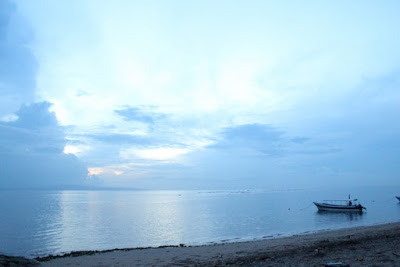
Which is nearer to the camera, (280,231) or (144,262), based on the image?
(144,262)

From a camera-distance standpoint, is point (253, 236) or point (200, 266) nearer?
point (200, 266)

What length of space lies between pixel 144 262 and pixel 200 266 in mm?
4910

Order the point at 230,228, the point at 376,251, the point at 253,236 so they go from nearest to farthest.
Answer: the point at 376,251 < the point at 253,236 < the point at 230,228

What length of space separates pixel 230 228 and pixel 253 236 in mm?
8627

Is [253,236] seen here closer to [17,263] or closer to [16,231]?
[17,263]

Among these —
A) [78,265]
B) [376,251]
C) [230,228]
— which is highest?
[376,251]

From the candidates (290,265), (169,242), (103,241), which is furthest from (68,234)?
(290,265)

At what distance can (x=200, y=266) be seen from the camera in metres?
15.0

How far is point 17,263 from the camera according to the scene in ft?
52.8

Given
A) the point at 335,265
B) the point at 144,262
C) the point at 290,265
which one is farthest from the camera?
the point at 144,262

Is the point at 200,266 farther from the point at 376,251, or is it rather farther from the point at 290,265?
the point at 376,251

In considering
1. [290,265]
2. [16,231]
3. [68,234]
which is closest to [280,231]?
[68,234]

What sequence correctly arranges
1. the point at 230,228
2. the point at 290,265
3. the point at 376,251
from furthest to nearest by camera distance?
the point at 230,228 < the point at 376,251 < the point at 290,265

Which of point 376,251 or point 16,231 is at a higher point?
point 376,251
